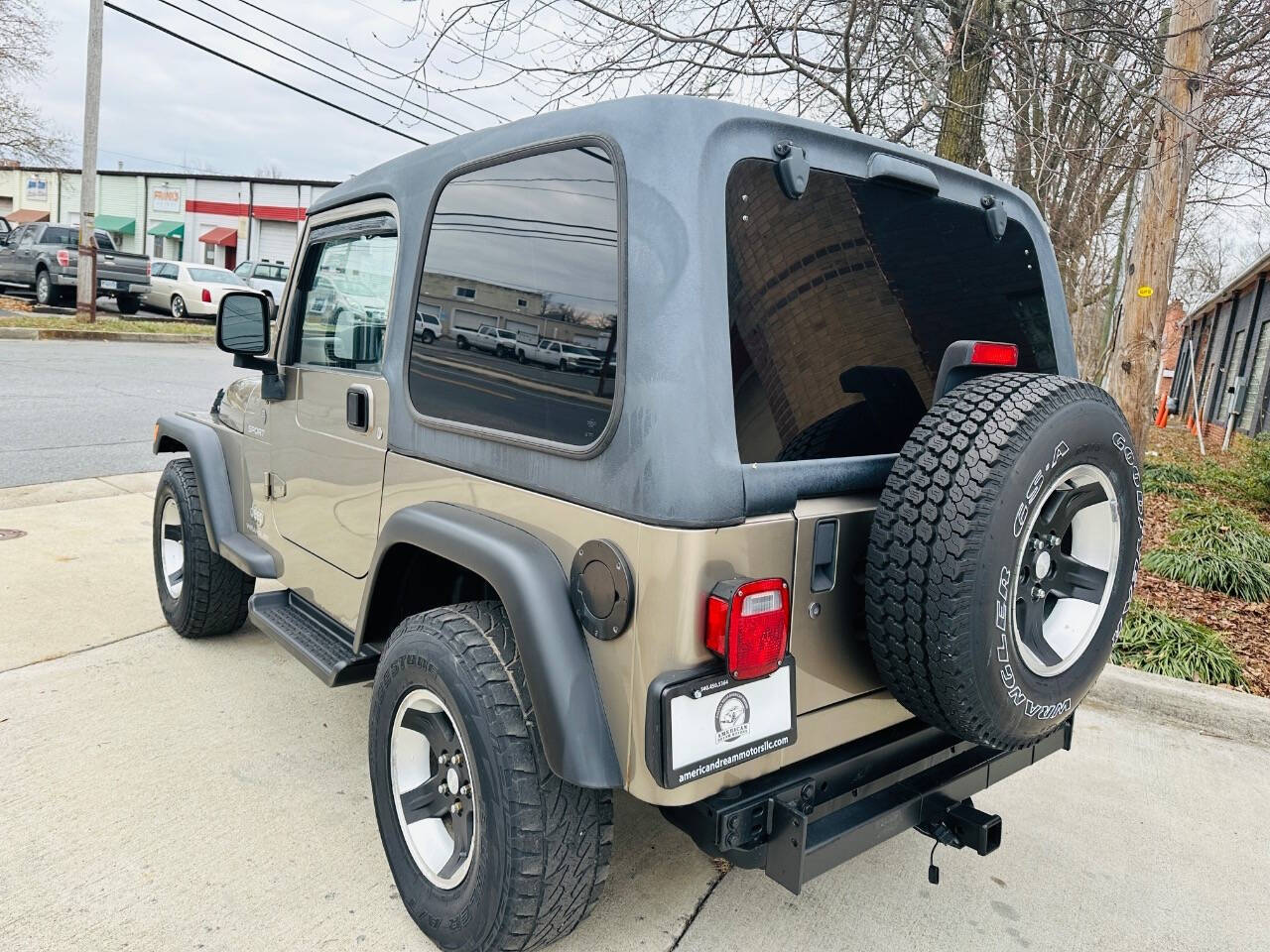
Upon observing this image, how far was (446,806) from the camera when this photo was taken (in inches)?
91.5

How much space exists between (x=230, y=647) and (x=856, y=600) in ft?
10.5

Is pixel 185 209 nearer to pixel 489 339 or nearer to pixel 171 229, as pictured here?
pixel 171 229

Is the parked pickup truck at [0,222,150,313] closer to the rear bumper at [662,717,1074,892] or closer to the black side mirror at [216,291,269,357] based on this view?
A: the black side mirror at [216,291,269,357]

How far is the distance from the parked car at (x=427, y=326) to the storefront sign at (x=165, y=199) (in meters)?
45.4

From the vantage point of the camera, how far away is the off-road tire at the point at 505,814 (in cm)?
201

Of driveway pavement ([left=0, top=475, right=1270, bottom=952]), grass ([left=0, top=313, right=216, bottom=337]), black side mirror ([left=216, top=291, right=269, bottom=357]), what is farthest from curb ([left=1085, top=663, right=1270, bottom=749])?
grass ([left=0, top=313, right=216, bottom=337])

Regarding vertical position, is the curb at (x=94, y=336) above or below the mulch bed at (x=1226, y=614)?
above

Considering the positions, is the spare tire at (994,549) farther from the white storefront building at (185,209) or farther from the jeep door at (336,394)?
the white storefront building at (185,209)

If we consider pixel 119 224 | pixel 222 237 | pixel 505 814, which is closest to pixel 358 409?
pixel 505 814

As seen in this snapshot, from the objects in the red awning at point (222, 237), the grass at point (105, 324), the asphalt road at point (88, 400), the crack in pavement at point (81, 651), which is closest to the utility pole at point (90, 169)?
the grass at point (105, 324)

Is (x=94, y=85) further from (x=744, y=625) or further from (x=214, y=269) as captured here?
(x=744, y=625)

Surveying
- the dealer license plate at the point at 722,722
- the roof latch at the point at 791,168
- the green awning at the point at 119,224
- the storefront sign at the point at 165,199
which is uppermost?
the storefront sign at the point at 165,199

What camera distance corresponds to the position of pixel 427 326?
256 centimetres

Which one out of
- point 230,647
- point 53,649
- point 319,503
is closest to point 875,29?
point 319,503
